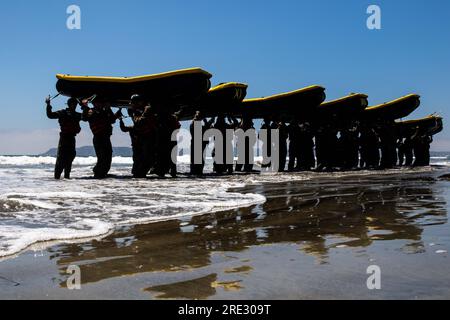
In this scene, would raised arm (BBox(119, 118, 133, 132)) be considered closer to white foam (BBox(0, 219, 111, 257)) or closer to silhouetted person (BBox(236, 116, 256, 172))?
silhouetted person (BBox(236, 116, 256, 172))

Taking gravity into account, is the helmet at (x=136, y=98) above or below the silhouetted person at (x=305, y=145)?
above

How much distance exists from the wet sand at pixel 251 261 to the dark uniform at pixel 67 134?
7.73 meters

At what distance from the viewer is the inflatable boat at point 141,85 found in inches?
543

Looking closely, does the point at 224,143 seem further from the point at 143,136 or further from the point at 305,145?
the point at 143,136

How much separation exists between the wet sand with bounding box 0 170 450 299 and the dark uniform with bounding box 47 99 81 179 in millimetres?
7733

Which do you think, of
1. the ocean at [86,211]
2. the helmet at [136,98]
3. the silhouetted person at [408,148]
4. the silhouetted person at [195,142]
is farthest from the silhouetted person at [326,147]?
the ocean at [86,211]

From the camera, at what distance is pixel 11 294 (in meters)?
2.29

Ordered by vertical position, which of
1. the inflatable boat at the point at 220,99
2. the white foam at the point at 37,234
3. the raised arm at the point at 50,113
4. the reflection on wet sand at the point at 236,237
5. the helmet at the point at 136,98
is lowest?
the reflection on wet sand at the point at 236,237

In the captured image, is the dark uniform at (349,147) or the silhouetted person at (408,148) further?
the silhouetted person at (408,148)

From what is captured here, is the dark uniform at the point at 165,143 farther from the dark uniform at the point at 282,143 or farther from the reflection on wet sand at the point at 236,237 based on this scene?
the reflection on wet sand at the point at 236,237
